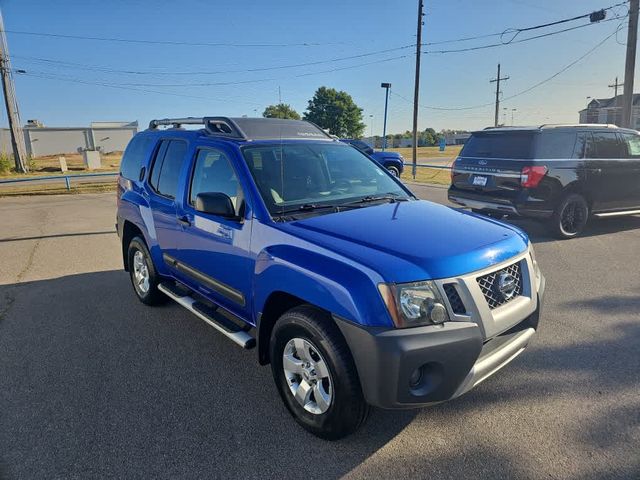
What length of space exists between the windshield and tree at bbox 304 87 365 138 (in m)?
70.7

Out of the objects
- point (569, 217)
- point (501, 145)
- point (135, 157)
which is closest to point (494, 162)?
point (501, 145)

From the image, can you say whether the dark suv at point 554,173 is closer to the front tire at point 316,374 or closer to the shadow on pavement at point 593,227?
the shadow on pavement at point 593,227

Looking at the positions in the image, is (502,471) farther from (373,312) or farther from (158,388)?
(158,388)

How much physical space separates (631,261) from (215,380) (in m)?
6.21

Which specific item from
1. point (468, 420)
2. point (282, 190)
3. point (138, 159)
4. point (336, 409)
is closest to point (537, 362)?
point (468, 420)

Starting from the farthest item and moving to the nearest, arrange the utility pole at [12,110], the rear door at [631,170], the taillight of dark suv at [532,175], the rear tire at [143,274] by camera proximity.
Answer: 1. the utility pole at [12,110]
2. the rear door at [631,170]
3. the taillight of dark suv at [532,175]
4. the rear tire at [143,274]

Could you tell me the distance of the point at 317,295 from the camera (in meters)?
2.50

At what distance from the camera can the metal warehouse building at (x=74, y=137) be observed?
65.5m

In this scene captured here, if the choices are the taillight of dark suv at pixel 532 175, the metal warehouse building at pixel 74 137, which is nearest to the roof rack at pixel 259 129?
the taillight of dark suv at pixel 532 175

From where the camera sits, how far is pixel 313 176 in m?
3.66

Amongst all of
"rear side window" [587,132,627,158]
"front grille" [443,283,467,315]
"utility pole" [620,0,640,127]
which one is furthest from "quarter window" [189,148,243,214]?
"utility pole" [620,0,640,127]

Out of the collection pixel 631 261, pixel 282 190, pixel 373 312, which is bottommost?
pixel 631 261

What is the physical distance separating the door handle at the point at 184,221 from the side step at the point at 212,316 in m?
0.71

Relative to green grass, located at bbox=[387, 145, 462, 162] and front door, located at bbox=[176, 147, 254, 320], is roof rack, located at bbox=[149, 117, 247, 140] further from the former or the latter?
green grass, located at bbox=[387, 145, 462, 162]
